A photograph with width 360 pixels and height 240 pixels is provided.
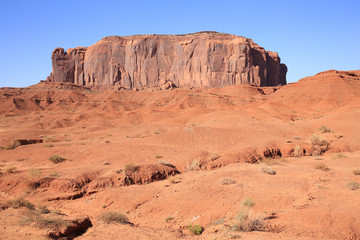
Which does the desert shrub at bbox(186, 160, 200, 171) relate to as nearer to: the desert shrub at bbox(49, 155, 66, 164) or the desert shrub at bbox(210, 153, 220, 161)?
the desert shrub at bbox(210, 153, 220, 161)

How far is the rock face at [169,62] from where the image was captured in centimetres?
9156

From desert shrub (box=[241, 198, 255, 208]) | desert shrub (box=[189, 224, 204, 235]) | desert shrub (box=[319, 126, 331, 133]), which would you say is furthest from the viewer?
desert shrub (box=[319, 126, 331, 133])

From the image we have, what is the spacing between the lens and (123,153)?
1877cm

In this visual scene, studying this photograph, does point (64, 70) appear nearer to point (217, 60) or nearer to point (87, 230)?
point (217, 60)

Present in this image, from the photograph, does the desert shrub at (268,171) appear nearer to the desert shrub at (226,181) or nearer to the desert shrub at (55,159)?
the desert shrub at (226,181)

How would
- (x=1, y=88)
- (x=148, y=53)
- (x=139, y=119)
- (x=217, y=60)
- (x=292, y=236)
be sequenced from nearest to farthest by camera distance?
(x=292, y=236) < (x=139, y=119) < (x=1, y=88) < (x=217, y=60) < (x=148, y=53)

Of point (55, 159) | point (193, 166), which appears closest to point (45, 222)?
point (193, 166)

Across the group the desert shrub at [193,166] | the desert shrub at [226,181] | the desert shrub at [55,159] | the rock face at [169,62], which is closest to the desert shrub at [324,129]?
the desert shrub at [193,166]

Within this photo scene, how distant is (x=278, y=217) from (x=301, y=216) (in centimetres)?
61

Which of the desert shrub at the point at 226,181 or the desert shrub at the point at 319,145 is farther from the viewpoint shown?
the desert shrub at the point at 319,145

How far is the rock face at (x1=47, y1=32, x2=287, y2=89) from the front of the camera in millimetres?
91562

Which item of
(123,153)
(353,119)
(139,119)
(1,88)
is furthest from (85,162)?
(1,88)

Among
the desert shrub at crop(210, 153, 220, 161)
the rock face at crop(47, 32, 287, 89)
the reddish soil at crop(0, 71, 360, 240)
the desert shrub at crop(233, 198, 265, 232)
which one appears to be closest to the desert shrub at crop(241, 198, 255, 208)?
the reddish soil at crop(0, 71, 360, 240)

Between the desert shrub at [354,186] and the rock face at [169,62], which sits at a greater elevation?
the rock face at [169,62]
